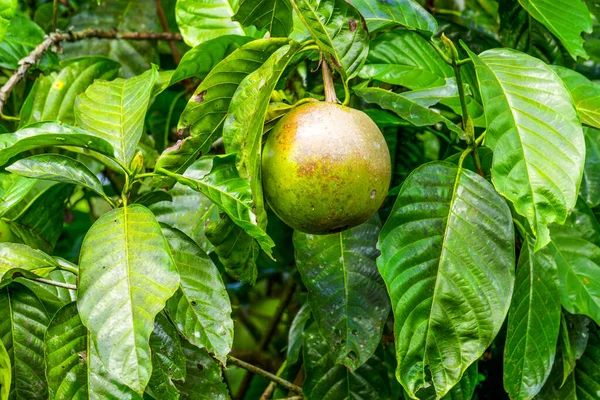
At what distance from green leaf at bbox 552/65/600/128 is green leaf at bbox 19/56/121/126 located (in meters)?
0.82

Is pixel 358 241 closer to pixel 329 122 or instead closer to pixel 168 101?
pixel 329 122

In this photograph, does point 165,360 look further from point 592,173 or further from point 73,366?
point 592,173

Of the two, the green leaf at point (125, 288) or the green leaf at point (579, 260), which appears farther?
the green leaf at point (579, 260)

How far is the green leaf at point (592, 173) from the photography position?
4.38ft

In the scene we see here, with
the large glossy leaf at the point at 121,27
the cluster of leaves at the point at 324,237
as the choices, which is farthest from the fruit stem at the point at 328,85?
the large glossy leaf at the point at 121,27

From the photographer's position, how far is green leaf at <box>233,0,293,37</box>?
964mm

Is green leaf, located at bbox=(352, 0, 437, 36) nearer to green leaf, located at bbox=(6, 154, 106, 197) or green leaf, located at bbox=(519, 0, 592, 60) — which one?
green leaf, located at bbox=(519, 0, 592, 60)

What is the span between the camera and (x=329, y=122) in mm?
829

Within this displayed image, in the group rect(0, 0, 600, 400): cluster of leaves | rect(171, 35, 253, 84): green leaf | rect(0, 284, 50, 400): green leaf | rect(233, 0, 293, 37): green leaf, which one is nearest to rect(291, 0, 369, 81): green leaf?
rect(0, 0, 600, 400): cluster of leaves

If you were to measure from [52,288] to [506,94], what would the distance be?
681 millimetres

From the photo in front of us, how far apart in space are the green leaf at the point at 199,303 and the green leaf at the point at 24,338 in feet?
0.63

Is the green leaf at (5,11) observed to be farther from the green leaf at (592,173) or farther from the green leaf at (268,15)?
the green leaf at (592,173)

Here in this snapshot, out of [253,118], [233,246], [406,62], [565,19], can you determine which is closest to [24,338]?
[233,246]

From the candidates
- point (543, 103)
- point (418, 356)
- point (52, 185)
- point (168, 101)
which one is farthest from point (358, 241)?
point (168, 101)
